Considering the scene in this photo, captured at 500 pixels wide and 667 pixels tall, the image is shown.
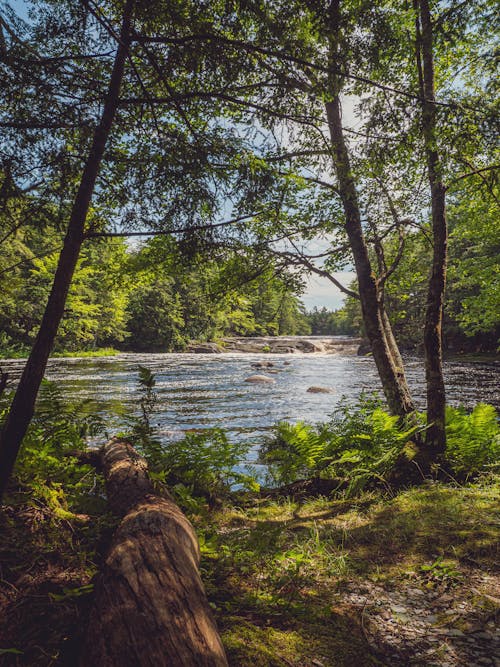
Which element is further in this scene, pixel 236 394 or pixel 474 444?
pixel 236 394

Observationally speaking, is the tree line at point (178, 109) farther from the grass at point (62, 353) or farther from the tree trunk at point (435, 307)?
the grass at point (62, 353)

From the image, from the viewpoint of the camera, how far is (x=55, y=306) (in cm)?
235

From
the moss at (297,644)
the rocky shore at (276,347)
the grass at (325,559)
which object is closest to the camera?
the moss at (297,644)

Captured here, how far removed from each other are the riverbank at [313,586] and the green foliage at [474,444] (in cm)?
109

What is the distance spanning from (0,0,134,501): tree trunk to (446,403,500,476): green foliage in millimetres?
5306

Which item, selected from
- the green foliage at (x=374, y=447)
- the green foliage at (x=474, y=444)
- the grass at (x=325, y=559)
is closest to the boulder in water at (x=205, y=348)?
the green foliage at (x=374, y=447)

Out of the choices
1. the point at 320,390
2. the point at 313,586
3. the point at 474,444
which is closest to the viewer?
the point at 313,586

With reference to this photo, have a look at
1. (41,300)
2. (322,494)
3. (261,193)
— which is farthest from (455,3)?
(41,300)

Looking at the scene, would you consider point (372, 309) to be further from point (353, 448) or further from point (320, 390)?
point (320, 390)

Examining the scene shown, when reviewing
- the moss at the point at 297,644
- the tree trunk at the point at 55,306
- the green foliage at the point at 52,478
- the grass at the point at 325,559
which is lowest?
the grass at the point at 325,559

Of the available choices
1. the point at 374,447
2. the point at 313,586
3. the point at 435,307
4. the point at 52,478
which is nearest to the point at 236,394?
the point at 374,447

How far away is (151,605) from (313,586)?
1.43 m

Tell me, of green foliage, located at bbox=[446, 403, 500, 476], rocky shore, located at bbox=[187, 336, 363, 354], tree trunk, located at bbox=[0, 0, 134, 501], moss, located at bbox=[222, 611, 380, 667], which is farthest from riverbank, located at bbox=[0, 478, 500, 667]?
rocky shore, located at bbox=[187, 336, 363, 354]

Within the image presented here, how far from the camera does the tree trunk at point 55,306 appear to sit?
7.18ft
